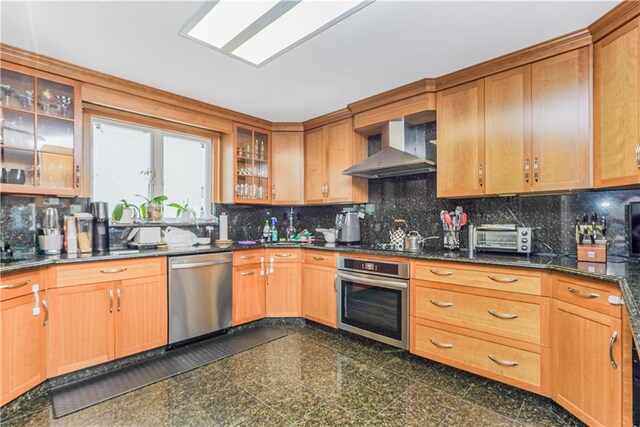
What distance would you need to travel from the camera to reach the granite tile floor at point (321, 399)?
177 centimetres

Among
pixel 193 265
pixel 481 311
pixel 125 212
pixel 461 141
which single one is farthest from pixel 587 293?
pixel 125 212

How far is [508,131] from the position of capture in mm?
2340

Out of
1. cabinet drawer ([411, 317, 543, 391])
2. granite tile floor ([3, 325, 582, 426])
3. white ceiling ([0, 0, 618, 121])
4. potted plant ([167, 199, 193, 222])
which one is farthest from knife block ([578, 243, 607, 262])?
potted plant ([167, 199, 193, 222])

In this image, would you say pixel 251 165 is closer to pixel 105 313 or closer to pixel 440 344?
pixel 105 313

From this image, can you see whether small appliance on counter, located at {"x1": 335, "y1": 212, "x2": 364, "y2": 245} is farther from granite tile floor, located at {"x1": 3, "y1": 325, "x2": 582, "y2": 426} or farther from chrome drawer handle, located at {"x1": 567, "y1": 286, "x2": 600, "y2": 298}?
chrome drawer handle, located at {"x1": 567, "y1": 286, "x2": 600, "y2": 298}

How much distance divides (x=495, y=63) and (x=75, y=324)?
375 cm

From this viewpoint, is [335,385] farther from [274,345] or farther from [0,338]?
[0,338]

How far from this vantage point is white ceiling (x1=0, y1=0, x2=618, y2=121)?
1.76m

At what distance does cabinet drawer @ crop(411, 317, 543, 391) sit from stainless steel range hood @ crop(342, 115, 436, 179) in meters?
1.37

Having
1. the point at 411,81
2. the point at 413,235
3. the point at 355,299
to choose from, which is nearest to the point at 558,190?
the point at 413,235

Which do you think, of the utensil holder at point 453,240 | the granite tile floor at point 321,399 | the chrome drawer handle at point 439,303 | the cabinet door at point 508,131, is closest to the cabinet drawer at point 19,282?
the granite tile floor at point 321,399

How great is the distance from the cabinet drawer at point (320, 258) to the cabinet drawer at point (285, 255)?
0.32 ft

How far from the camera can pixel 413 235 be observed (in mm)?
A: 3113

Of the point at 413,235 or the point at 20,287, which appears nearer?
the point at 20,287
